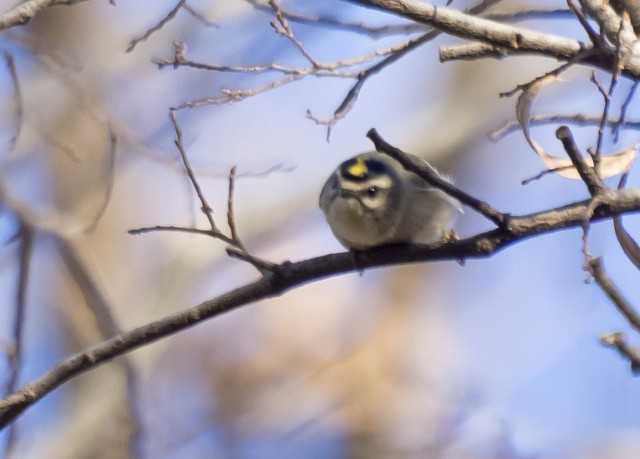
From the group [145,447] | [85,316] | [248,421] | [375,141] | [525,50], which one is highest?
[85,316]

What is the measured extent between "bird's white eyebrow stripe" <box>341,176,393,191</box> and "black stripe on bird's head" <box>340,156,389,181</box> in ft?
0.06

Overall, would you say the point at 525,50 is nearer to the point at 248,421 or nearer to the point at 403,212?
the point at 403,212

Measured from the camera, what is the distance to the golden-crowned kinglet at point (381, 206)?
105 inches

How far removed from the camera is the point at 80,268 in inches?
204

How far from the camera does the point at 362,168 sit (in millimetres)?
2900

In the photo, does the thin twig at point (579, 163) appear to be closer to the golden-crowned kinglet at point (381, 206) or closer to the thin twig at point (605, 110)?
the thin twig at point (605, 110)

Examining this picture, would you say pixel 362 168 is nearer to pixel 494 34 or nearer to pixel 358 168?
pixel 358 168

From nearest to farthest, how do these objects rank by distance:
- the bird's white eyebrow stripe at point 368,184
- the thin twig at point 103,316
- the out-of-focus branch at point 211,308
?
the out-of-focus branch at point 211,308
the bird's white eyebrow stripe at point 368,184
the thin twig at point 103,316

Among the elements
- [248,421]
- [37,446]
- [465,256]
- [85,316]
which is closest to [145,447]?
[37,446]

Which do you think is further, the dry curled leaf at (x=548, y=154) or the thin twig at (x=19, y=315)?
the thin twig at (x=19, y=315)

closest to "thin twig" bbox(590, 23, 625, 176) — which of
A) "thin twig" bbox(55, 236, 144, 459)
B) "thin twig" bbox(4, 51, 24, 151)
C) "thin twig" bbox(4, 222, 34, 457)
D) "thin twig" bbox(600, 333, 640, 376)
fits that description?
"thin twig" bbox(600, 333, 640, 376)

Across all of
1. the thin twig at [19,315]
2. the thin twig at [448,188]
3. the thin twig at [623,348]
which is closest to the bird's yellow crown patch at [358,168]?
the thin twig at [448,188]

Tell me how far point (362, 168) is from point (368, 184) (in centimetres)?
9

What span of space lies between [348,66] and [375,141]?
915mm
